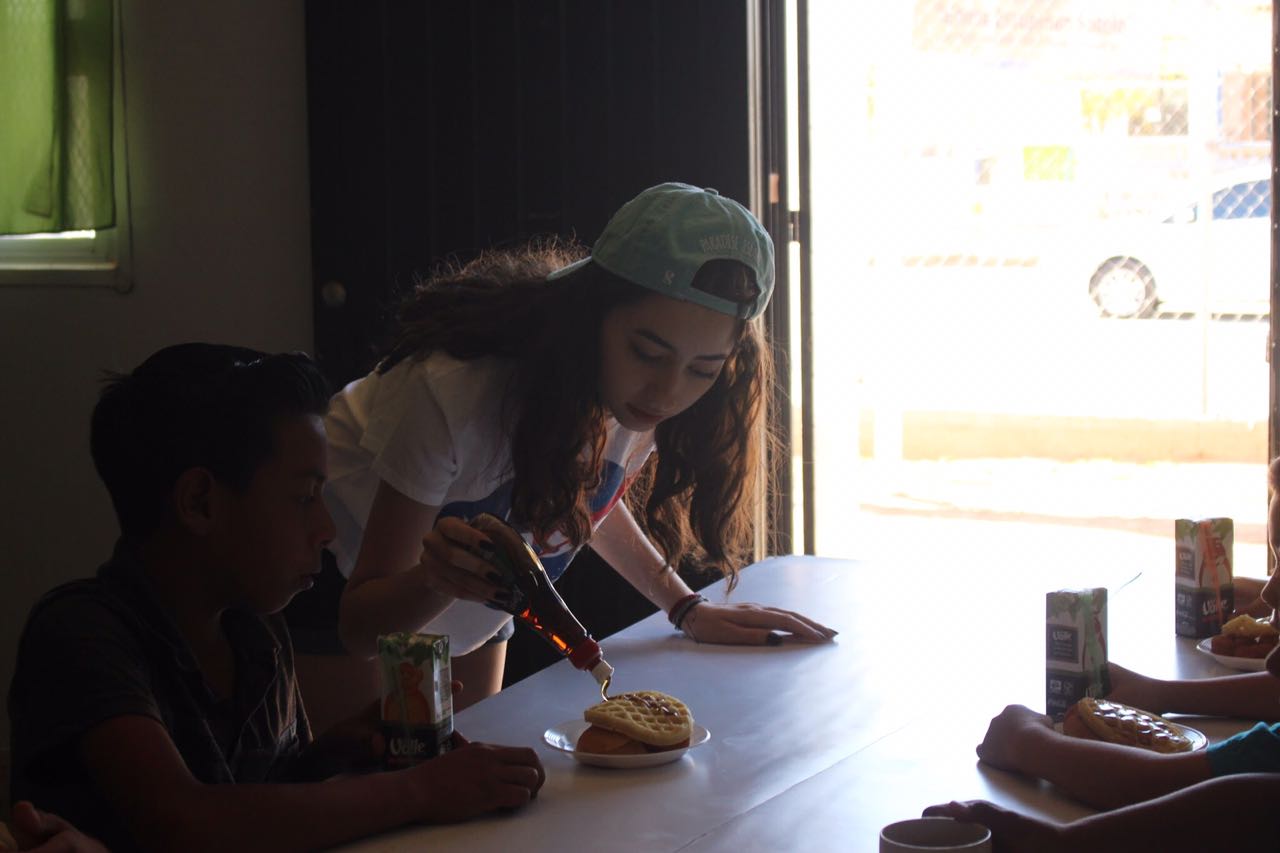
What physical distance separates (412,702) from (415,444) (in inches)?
16.1

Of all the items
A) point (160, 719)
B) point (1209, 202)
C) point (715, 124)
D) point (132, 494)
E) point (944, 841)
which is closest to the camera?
point (944, 841)

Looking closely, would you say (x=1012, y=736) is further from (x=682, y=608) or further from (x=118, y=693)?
(x=118, y=693)

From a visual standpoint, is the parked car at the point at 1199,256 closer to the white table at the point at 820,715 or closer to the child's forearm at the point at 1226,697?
the white table at the point at 820,715

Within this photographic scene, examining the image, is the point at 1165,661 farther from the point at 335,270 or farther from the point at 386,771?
the point at 335,270

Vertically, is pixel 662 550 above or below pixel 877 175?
below

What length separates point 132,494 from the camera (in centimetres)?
147

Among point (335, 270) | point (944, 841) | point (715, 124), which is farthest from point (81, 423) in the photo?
point (944, 841)

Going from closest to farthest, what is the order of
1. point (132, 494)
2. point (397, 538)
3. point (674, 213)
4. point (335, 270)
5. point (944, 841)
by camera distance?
point (944, 841) → point (132, 494) → point (397, 538) → point (674, 213) → point (335, 270)

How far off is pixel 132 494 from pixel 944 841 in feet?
2.88

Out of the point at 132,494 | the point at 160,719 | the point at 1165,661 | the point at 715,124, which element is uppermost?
the point at 715,124

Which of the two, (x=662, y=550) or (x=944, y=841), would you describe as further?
(x=662, y=550)

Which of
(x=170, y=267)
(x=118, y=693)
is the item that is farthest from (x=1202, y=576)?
(x=170, y=267)

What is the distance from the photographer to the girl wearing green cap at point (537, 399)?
165 centimetres

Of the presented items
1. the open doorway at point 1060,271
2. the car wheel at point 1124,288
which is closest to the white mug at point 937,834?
the open doorway at point 1060,271
